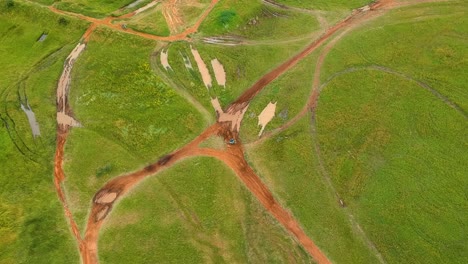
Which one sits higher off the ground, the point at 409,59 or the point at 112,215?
the point at 112,215

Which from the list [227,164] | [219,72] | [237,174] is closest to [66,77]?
[219,72]

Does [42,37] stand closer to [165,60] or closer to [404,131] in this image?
[165,60]

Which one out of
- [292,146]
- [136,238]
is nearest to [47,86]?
[136,238]

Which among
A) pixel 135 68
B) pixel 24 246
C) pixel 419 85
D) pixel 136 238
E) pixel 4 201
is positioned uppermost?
pixel 135 68

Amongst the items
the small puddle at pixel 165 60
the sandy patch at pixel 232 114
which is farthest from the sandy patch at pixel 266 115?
the small puddle at pixel 165 60

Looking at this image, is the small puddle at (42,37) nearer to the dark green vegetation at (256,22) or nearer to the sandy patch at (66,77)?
the sandy patch at (66,77)

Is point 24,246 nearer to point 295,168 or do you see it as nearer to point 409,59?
point 295,168

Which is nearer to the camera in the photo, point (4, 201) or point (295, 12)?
point (4, 201)
